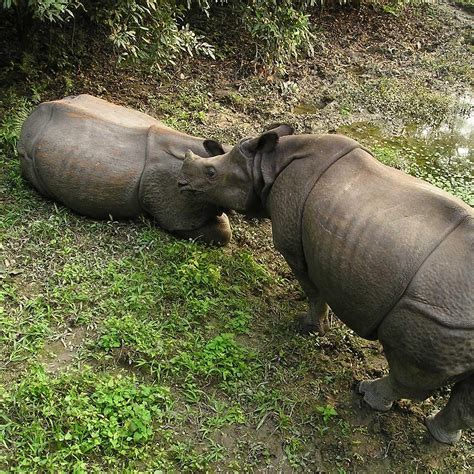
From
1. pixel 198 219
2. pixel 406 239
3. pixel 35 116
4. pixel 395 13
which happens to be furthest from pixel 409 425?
pixel 395 13

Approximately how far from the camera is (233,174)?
5.15m

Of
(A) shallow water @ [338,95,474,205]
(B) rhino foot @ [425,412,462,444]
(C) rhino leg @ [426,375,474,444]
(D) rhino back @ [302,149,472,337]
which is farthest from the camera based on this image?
(A) shallow water @ [338,95,474,205]

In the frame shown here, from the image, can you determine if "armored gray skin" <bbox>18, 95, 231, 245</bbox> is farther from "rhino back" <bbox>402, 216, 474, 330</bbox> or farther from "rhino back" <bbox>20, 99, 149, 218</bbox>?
"rhino back" <bbox>402, 216, 474, 330</bbox>

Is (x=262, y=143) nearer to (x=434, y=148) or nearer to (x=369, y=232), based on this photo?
(x=369, y=232)

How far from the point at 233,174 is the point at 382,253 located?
171 cm

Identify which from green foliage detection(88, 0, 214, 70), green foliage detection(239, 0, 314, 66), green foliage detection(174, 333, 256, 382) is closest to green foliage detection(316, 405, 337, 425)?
green foliage detection(174, 333, 256, 382)

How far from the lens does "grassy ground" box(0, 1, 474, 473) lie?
4.09 metres

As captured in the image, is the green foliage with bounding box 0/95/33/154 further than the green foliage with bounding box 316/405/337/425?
Yes

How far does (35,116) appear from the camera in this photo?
20.1 ft

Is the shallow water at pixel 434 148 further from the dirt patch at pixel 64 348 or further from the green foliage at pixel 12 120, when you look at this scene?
Answer: the dirt patch at pixel 64 348

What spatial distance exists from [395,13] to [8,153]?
29.7 ft

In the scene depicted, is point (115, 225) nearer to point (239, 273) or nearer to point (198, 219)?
point (198, 219)

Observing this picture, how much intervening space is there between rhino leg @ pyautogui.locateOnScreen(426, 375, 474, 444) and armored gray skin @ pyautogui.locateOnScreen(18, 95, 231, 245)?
8.62ft

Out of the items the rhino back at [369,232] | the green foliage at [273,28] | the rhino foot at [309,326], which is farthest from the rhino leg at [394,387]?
the green foliage at [273,28]
